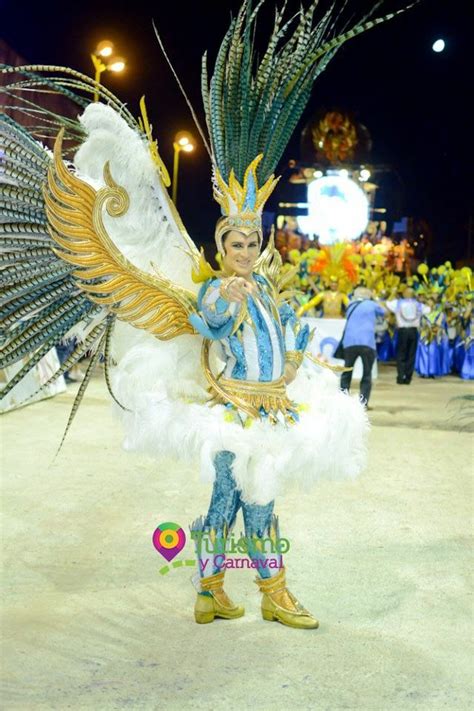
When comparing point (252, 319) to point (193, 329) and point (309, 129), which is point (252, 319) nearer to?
point (193, 329)

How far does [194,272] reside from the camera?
3.87m

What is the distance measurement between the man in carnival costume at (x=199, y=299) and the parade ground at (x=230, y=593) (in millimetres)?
337

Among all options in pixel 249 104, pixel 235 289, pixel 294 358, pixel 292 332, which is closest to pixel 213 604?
pixel 294 358

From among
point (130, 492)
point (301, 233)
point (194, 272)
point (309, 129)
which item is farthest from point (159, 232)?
point (309, 129)

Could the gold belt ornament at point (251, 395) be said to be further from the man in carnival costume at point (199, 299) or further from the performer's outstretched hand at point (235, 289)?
the performer's outstretched hand at point (235, 289)

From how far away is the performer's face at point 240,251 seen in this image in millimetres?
3734

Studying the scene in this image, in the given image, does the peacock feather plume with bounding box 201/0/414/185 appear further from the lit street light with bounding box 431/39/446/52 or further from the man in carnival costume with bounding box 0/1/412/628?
the lit street light with bounding box 431/39/446/52

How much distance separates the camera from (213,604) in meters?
3.92

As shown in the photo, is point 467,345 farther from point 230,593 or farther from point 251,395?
point 251,395

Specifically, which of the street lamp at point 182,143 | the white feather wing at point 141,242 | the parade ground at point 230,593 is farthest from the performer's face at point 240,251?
the street lamp at point 182,143

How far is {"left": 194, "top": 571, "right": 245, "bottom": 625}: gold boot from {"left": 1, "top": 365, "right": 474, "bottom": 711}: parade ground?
5cm

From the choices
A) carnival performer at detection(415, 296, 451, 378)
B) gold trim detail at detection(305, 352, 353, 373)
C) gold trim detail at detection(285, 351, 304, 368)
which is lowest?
carnival performer at detection(415, 296, 451, 378)

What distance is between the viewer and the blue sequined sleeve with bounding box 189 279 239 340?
143 inches

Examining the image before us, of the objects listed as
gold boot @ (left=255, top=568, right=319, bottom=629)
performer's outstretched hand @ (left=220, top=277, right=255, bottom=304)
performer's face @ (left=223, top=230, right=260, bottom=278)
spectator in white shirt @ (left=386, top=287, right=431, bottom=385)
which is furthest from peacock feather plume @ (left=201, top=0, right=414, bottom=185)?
spectator in white shirt @ (left=386, top=287, right=431, bottom=385)
